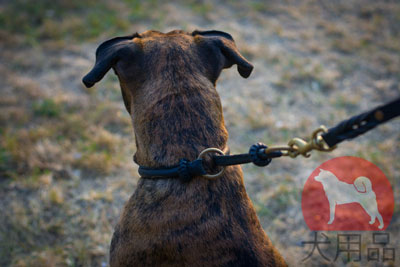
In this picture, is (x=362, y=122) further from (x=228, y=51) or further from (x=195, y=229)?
(x=228, y=51)

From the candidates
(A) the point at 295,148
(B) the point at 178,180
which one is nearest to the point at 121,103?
(B) the point at 178,180

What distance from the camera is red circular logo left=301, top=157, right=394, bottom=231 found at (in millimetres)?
3455

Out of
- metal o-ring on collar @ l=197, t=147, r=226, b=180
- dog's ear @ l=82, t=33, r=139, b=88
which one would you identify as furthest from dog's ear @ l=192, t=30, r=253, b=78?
metal o-ring on collar @ l=197, t=147, r=226, b=180

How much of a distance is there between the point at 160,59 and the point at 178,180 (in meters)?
0.81

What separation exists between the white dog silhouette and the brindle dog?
1.96m

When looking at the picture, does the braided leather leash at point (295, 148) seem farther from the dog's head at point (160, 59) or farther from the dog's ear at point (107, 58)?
the dog's ear at point (107, 58)

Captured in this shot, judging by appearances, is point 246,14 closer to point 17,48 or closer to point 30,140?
point 17,48

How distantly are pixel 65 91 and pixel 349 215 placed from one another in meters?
4.36

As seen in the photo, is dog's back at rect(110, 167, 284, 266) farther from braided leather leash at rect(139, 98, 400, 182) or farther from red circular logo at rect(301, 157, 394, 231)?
red circular logo at rect(301, 157, 394, 231)

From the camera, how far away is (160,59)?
217 centimetres

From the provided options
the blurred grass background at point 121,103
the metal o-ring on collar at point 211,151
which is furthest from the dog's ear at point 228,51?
the blurred grass background at point 121,103

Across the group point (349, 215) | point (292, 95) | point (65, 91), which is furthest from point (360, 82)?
point (65, 91)

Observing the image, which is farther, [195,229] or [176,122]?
[176,122]

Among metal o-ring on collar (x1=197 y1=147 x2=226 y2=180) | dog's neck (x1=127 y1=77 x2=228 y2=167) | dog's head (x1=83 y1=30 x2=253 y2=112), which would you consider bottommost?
metal o-ring on collar (x1=197 y1=147 x2=226 y2=180)
